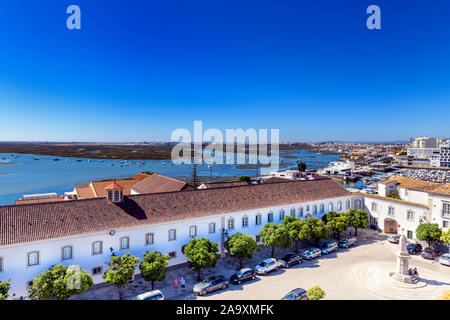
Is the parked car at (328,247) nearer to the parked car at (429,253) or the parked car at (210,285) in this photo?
the parked car at (429,253)

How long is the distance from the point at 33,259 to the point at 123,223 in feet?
23.7

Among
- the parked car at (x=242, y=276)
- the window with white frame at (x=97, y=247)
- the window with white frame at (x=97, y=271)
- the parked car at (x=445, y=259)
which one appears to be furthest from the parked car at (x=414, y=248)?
the window with white frame at (x=97, y=247)

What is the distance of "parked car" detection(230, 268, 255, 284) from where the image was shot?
1020 inches

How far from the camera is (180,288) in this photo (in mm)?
25297

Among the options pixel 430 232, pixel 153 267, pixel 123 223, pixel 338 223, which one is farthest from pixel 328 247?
pixel 123 223

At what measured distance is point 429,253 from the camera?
32188mm

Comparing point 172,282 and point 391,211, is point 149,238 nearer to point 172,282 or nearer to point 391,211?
point 172,282

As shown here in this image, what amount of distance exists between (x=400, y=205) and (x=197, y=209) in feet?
94.5

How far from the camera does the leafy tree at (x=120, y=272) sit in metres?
22.2

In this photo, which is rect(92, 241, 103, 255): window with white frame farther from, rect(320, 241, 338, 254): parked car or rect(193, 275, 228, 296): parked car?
rect(320, 241, 338, 254): parked car

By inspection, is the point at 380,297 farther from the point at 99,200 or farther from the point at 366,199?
the point at 99,200

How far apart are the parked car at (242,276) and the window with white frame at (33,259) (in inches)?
641

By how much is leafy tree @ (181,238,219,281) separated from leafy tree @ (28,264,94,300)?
8.64 meters
